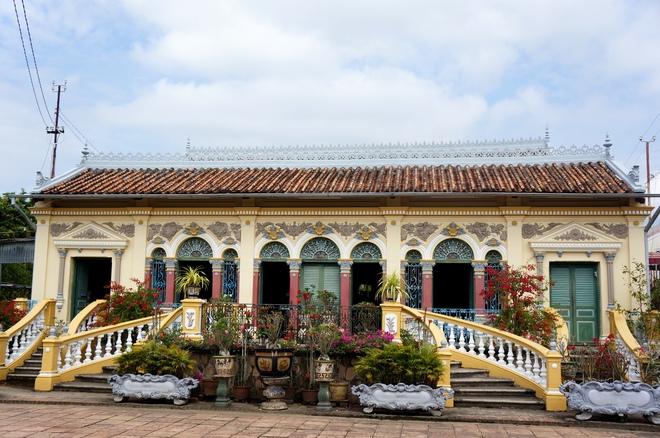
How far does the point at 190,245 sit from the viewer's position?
1552 cm

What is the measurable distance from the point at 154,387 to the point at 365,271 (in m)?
8.54

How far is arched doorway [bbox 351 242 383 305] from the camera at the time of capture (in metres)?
14.8

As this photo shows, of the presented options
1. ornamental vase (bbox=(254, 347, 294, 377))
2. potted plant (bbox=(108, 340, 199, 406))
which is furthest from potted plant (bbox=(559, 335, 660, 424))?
potted plant (bbox=(108, 340, 199, 406))

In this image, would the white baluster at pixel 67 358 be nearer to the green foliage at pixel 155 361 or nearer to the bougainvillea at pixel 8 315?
the green foliage at pixel 155 361

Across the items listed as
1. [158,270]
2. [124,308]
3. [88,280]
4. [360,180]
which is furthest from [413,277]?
[88,280]

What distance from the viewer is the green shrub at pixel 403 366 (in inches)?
380

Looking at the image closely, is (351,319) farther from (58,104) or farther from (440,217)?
(58,104)

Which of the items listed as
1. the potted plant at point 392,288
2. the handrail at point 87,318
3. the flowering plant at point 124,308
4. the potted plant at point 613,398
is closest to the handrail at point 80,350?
the handrail at point 87,318

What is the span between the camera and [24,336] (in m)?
13.3

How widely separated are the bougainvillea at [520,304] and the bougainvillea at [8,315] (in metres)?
10.1

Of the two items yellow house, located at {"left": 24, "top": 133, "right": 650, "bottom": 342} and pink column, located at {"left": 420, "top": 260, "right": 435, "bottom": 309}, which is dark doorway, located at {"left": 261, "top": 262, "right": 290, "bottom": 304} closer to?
yellow house, located at {"left": 24, "top": 133, "right": 650, "bottom": 342}

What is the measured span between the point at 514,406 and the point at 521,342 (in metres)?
1.23

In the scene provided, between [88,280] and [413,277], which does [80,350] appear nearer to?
[88,280]

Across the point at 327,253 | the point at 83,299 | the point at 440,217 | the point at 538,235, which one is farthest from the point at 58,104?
the point at 538,235
